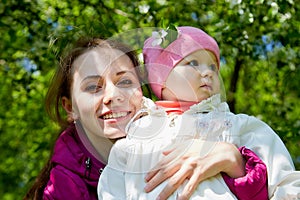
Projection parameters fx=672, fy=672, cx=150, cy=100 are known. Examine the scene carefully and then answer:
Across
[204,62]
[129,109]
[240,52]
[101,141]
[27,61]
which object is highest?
[204,62]

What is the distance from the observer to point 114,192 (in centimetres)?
266

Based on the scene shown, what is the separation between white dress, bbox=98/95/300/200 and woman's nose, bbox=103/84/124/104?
0.42 feet

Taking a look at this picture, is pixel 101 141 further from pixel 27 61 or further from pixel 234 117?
pixel 27 61

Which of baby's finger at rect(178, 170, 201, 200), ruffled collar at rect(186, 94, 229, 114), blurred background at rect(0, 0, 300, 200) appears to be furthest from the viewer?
blurred background at rect(0, 0, 300, 200)

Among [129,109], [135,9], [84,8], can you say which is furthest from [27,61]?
[129,109]

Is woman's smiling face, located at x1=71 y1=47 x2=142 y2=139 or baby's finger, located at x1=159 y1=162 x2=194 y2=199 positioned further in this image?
woman's smiling face, located at x1=71 y1=47 x2=142 y2=139

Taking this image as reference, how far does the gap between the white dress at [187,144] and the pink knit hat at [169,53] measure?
0.14m

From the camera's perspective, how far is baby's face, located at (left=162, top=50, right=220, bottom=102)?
2.74m

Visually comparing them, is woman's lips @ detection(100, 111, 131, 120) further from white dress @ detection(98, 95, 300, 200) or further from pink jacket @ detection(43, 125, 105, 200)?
pink jacket @ detection(43, 125, 105, 200)

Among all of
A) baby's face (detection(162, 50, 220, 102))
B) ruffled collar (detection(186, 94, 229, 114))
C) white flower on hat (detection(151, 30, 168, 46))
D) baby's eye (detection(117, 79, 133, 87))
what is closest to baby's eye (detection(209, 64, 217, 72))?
baby's face (detection(162, 50, 220, 102))

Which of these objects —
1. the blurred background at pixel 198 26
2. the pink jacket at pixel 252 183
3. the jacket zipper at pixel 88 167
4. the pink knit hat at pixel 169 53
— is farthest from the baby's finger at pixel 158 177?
the blurred background at pixel 198 26

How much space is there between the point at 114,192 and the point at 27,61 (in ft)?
11.5

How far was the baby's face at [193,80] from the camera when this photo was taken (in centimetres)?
274

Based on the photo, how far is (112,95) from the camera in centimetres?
282
